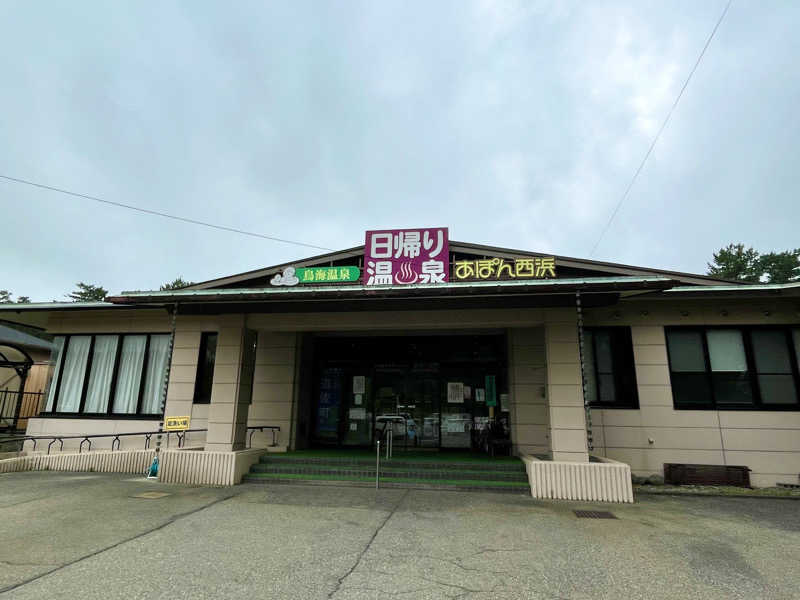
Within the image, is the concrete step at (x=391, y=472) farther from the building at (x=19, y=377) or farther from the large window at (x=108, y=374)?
the building at (x=19, y=377)

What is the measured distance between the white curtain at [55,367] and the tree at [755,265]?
38.4 metres

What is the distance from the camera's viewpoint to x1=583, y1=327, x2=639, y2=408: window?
980 centimetres

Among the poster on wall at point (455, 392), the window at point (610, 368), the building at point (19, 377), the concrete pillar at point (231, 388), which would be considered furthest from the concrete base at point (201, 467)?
the building at point (19, 377)

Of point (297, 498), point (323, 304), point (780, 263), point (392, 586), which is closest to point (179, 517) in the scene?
point (297, 498)

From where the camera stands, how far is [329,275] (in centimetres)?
960

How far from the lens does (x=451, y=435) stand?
11812 millimetres

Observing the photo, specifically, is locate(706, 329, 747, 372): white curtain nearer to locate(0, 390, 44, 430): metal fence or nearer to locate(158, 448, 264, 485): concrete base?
locate(158, 448, 264, 485): concrete base

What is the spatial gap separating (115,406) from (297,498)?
24.8 ft

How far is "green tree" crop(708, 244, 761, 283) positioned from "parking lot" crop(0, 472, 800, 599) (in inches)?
1249

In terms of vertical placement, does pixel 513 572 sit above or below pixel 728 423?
below

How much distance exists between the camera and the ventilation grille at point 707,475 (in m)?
8.95

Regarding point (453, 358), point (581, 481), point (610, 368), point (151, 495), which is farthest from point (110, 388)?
point (610, 368)

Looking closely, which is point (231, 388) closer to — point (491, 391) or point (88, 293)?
point (491, 391)

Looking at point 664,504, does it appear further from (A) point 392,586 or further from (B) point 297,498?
(B) point 297,498
